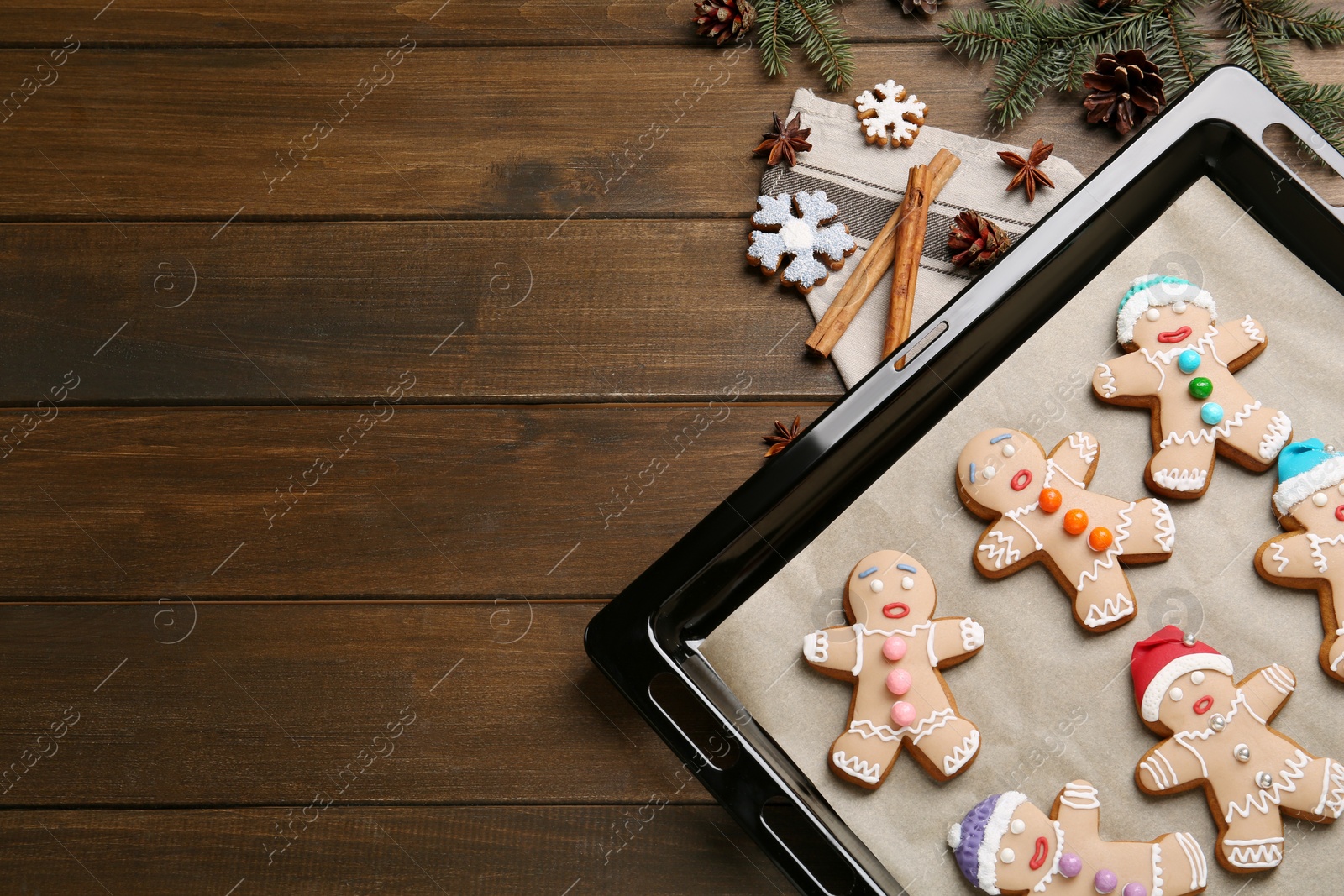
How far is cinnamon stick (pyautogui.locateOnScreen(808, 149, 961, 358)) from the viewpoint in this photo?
1.20 m

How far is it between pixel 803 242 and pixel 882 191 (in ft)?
0.45

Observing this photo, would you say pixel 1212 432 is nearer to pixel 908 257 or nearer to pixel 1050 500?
pixel 1050 500

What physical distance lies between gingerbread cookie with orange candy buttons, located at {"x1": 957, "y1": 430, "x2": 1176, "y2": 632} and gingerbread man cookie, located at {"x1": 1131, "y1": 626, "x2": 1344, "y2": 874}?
8 centimetres

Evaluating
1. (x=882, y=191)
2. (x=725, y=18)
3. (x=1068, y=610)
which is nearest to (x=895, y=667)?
(x=1068, y=610)

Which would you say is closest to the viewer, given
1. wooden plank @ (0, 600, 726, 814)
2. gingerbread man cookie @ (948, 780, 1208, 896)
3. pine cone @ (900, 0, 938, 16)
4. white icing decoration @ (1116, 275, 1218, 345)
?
gingerbread man cookie @ (948, 780, 1208, 896)

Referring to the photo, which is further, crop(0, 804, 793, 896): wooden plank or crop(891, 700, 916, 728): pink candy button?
crop(0, 804, 793, 896): wooden plank

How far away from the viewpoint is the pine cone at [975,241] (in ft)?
3.86

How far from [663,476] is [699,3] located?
68cm

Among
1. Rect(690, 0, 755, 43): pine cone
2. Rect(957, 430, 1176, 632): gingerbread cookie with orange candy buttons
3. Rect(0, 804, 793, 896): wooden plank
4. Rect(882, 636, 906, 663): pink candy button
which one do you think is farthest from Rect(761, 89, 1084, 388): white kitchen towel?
Rect(0, 804, 793, 896): wooden plank

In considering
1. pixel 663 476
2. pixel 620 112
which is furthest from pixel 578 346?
pixel 620 112

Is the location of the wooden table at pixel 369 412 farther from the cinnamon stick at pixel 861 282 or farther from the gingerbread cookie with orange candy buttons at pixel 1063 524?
the gingerbread cookie with orange candy buttons at pixel 1063 524

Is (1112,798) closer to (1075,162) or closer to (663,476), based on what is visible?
(663,476)

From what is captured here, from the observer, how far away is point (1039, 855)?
958 mm

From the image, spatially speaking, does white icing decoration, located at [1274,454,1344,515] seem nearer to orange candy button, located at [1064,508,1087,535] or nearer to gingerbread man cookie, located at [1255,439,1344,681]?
gingerbread man cookie, located at [1255,439,1344,681]
